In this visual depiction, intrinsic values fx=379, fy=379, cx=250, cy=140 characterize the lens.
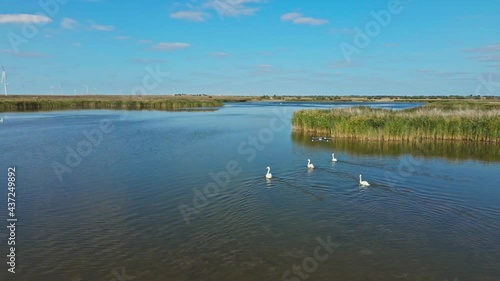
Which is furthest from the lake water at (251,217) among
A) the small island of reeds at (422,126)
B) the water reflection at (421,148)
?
the small island of reeds at (422,126)

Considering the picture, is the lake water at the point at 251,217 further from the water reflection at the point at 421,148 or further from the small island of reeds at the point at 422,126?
the small island of reeds at the point at 422,126

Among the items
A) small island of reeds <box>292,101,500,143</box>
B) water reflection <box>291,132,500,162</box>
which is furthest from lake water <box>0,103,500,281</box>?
small island of reeds <box>292,101,500,143</box>

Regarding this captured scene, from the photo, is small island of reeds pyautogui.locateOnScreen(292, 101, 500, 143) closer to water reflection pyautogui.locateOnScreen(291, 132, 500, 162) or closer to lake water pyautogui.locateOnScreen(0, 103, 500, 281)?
water reflection pyautogui.locateOnScreen(291, 132, 500, 162)

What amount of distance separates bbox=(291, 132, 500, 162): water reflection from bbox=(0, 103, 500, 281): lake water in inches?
28.2

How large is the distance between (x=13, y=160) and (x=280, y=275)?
64.6ft

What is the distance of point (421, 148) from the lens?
90.9 feet

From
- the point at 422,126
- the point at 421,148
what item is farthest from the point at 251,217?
the point at 422,126

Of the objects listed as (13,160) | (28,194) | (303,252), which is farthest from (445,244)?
(13,160)

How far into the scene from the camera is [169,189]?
1614cm

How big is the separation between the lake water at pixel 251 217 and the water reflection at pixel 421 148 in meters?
0.72

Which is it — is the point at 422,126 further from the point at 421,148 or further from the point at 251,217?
the point at 251,217

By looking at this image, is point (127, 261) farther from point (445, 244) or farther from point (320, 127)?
point (320, 127)

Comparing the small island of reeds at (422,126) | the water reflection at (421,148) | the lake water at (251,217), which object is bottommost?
the lake water at (251,217)

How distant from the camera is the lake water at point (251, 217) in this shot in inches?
367
